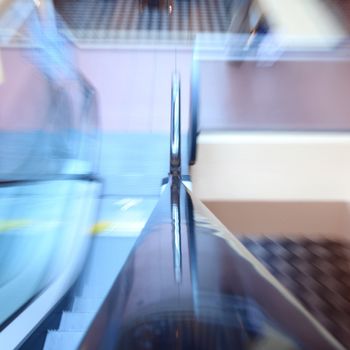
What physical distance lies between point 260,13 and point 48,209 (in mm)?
5170

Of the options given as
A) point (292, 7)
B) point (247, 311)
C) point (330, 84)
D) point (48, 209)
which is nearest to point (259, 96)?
point (330, 84)

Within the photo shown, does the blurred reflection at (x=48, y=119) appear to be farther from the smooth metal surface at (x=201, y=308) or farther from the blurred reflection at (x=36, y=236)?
the smooth metal surface at (x=201, y=308)

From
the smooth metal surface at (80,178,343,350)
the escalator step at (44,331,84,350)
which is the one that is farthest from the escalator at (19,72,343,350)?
the escalator step at (44,331,84,350)

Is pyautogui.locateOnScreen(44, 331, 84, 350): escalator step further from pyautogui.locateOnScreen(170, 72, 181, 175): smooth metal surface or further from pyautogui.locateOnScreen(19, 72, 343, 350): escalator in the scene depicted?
pyautogui.locateOnScreen(170, 72, 181, 175): smooth metal surface

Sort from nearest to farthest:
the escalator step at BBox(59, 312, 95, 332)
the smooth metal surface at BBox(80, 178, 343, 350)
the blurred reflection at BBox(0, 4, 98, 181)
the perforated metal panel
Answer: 1. the smooth metal surface at BBox(80, 178, 343, 350)
2. the escalator step at BBox(59, 312, 95, 332)
3. the perforated metal panel
4. the blurred reflection at BBox(0, 4, 98, 181)

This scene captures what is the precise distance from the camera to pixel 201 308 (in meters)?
0.49

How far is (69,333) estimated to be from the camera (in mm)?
1647

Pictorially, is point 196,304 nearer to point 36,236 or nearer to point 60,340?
point 60,340

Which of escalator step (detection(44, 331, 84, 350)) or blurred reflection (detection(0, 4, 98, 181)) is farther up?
blurred reflection (detection(0, 4, 98, 181))

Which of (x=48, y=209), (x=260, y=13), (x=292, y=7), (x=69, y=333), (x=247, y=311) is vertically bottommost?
(x=69, y=333)

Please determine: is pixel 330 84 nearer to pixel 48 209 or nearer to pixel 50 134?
pixel 50 134

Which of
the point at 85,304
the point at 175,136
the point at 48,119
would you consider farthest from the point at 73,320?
the point at 48,119

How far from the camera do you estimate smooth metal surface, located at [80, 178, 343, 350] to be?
16.7 inches

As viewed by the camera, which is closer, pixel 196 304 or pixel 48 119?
pixel 196 304
